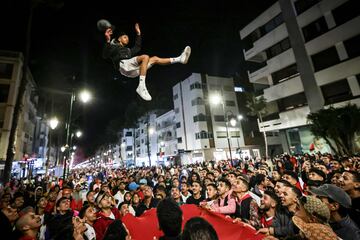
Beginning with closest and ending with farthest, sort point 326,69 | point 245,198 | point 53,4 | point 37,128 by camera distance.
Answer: point 245,198 → point 53,4 → point 326,69 → point 37,128

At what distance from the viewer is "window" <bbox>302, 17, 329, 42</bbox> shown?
77.6ft

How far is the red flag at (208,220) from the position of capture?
3.28 m

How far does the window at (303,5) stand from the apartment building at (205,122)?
18788 mm

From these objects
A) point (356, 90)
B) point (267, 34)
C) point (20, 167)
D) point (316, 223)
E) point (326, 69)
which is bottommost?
point (316, 223)

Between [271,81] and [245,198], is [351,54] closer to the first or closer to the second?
[271,81]

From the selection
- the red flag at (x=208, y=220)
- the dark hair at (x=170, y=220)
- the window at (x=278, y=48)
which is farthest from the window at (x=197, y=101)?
the dark hair at (x=170, y=220)

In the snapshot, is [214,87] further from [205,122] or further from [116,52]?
[116,52]

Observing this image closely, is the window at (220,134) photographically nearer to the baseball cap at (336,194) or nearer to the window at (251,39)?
the window at (251,39)

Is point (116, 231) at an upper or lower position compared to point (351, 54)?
lower

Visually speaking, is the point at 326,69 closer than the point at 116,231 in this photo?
No

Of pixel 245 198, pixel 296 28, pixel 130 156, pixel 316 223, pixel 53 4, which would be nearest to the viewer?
pixel 316 223

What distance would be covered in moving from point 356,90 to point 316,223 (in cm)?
2504

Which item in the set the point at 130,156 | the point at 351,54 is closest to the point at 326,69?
the point at 351,54

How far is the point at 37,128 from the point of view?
44656mm
